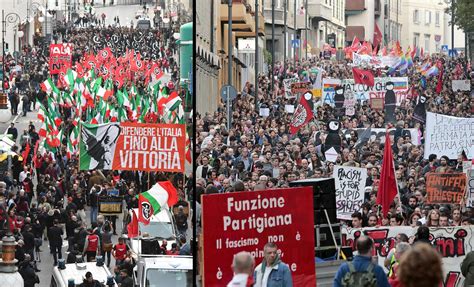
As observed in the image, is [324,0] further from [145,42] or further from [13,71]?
[13,71]

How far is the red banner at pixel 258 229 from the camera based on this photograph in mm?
13633

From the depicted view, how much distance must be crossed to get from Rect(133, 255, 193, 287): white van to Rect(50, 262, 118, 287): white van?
27.6 inches

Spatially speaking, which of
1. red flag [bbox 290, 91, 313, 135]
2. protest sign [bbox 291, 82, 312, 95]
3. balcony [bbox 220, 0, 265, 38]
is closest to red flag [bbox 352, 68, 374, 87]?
protest sign [bbox 291, 82, 312, 95]

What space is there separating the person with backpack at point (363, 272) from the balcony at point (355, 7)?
475 feet

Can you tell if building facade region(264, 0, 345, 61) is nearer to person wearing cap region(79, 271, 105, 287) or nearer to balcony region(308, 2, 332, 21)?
balcony region(308, 2, 332, 21)

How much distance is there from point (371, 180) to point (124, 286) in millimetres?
4197

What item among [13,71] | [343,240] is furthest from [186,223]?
[13,71]

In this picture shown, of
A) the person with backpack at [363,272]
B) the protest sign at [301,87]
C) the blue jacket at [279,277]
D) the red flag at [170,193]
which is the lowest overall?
the red flag at [170,193]

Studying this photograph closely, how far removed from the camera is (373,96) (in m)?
51.8

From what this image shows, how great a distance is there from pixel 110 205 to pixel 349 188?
12088mm

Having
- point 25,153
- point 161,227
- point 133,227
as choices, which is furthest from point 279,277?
point 25,153

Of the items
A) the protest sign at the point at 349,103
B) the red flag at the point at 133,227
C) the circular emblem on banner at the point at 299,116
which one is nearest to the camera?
the red flag at the point at 133,227

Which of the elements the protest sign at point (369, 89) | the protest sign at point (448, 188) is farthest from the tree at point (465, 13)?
the protest sign at point (448, 188)

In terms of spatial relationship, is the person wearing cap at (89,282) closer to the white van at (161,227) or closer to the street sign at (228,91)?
the white van at (161,227)
